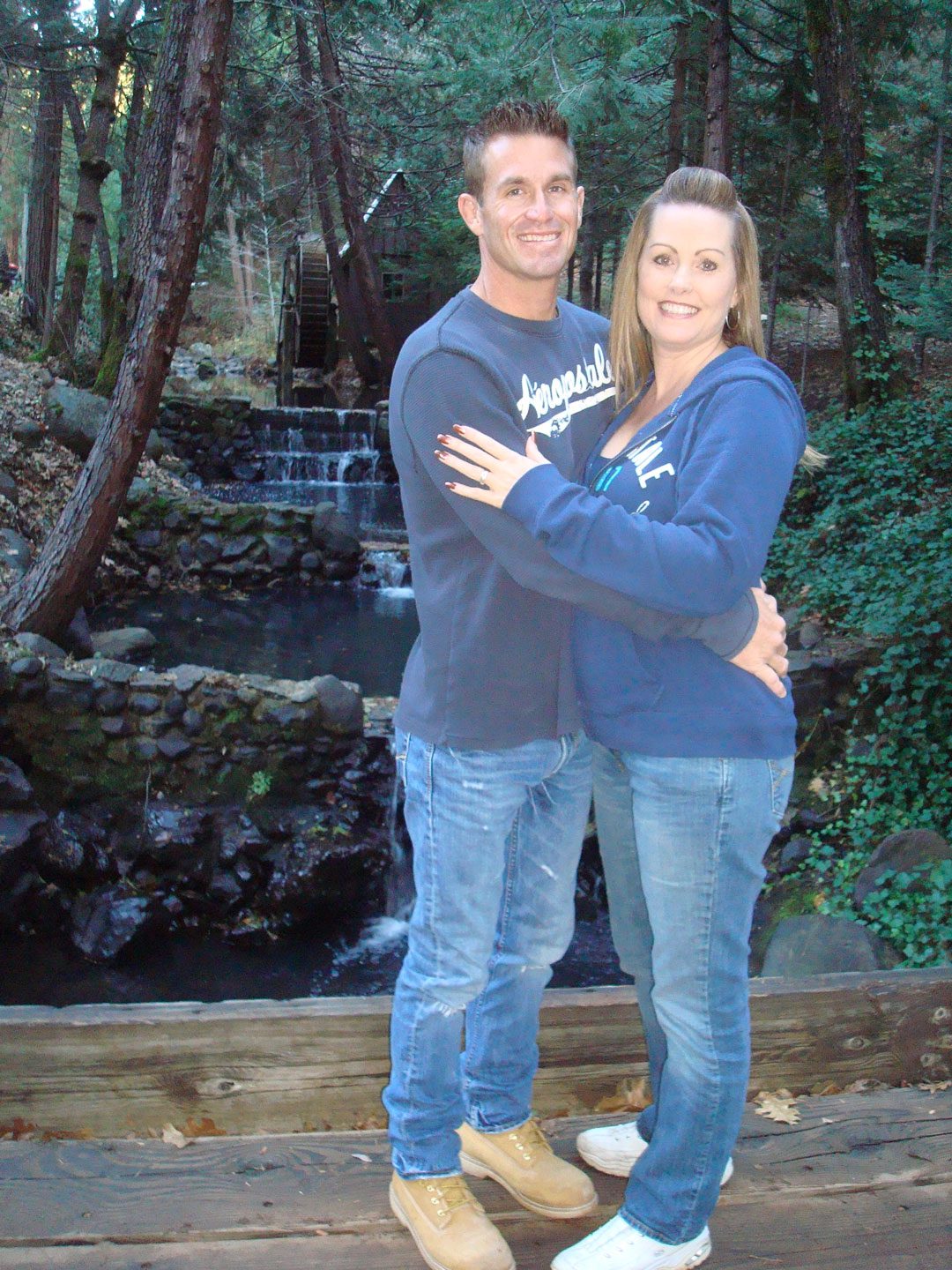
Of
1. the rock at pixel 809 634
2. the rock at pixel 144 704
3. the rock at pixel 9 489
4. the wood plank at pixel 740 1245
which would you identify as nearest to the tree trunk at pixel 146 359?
the rock at pixel 144 704

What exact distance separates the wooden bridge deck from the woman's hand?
4.34ft

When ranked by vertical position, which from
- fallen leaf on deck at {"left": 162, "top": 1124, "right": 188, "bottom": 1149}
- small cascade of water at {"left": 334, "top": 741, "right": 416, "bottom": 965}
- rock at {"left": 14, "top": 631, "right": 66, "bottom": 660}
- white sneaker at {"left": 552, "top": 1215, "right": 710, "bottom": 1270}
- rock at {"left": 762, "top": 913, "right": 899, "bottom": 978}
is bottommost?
small cascade of water at {"left": 334, "top": 741, "right": 416, "bottom": 965}

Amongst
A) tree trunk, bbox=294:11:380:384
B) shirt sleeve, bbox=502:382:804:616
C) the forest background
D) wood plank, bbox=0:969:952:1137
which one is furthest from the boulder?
shirt sleeve, bbox=502:382:804:616

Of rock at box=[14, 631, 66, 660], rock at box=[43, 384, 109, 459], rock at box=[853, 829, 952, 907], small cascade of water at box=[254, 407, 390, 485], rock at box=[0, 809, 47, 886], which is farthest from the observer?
small cascade of water at box=[254, 407, 390, 485]

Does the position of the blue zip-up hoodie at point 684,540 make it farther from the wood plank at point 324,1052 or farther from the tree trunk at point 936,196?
the tree trunk at point 936,196

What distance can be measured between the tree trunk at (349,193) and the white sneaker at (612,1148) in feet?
49.3

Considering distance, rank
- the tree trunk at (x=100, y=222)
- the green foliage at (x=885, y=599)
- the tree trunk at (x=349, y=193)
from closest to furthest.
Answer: the green foliage at (x=885, y=599) → the tree trunk at (x=349, y=193) → the tree trunk at (x=100, y=222)

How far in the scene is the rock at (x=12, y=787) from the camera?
276 inches

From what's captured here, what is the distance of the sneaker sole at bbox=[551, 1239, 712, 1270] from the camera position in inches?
79.1

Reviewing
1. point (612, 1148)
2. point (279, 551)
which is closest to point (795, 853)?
point (612, 1148)

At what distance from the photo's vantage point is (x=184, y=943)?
6.76 meters

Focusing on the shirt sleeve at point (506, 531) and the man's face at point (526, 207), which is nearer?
the shirt sleeve at point (506, 531)

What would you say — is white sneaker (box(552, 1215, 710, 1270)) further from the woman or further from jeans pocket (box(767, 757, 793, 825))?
jeans pocket (box(767, 757, 793, 825))

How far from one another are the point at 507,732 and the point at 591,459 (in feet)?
1.80
